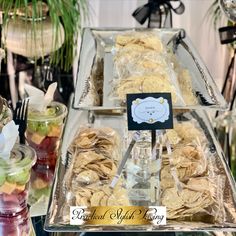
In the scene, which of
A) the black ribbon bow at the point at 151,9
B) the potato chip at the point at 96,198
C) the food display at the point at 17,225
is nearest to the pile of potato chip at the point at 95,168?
the potato chip at the point at 96,198

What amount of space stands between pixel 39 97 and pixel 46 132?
3.4 inches

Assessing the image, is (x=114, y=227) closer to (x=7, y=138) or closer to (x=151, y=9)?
(x=7, y=138)

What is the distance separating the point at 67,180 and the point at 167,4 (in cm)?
78

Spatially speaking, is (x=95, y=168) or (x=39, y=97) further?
(x=39, y=97)

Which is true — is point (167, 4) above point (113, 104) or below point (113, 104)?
above

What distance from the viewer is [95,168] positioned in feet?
3.72

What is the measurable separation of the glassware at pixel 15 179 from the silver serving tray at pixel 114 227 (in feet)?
0.20

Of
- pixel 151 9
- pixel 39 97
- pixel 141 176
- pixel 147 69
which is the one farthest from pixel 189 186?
pixel 151 9

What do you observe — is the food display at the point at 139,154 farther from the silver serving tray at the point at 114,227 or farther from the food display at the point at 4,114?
the food display at the point at 4,114

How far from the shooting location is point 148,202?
1.09 m

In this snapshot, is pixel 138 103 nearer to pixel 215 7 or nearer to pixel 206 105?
pixel 206 105

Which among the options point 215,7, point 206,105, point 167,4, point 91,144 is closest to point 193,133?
point 206,105

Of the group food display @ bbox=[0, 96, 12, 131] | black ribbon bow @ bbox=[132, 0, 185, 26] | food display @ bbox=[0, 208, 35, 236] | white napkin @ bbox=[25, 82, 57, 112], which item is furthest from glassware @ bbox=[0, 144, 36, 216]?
black ribbon bow @ bbox=[132, 0, 185, 26]

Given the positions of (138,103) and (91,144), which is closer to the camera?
(138,103)
